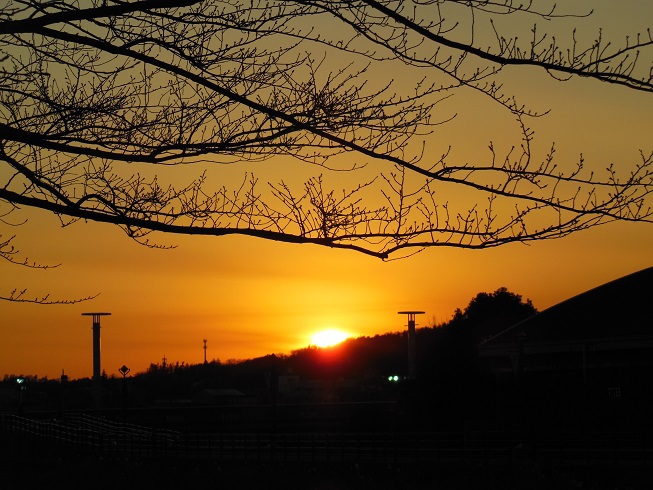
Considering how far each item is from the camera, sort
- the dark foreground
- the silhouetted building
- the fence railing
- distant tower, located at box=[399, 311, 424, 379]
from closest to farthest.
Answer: the dark foreground → the fence railing → the silhouetted building → distant tower, located at box=[399, 311, 424, 379]

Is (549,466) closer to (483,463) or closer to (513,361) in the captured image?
(483,463)

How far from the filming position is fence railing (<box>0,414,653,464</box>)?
21438 mm

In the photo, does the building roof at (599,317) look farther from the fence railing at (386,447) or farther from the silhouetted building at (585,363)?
the fence railing at (386,447)

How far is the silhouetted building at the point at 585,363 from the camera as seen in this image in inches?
A: 1137

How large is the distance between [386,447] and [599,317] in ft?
40.6

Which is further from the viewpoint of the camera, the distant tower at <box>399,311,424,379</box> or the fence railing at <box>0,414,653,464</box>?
the distant tower at <box>399,311,424,379</box>

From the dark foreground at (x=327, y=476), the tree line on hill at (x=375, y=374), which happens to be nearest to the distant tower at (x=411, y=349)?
the tree line on hill at (x=375, y=374)

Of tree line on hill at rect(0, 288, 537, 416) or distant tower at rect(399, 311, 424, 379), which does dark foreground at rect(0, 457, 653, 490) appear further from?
distant tower at rect(399, 311, 424, 379)

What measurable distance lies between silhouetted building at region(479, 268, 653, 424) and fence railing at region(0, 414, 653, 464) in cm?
304

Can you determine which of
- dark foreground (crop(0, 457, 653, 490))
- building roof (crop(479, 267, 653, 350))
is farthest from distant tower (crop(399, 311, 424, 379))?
dark foreground (crop(0, 457, 653, 490))

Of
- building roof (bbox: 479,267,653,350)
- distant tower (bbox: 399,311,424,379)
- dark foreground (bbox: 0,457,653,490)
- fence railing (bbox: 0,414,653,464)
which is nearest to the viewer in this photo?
dark foreground (bbox: 0,457,653,490)

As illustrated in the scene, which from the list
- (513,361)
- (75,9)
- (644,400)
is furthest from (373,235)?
(513,361)

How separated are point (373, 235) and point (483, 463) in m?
14.1

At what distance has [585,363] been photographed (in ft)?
101
